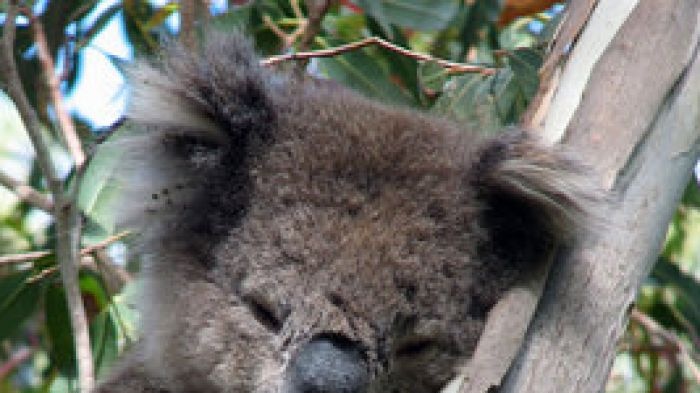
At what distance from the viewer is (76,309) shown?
240 centimetres

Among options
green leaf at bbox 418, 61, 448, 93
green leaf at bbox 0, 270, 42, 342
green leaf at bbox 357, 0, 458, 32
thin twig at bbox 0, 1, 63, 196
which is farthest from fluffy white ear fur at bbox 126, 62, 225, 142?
green leaf at bbox 0, 270, 42, 342

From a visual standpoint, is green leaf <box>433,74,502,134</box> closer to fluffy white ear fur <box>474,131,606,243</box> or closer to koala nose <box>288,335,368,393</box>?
fluffy white ear fur <box>474,131,606,243</box>

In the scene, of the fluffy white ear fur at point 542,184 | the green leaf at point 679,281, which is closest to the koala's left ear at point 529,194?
the fluffy white ear fur at point 542,184

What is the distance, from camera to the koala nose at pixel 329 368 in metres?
1.62

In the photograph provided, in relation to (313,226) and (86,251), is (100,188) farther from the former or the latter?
(313,226)

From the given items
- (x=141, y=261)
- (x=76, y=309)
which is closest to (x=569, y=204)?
(x=141, y=261)

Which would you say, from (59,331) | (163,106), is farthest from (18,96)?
(59,331)

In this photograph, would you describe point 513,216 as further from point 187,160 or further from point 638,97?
point 187,160

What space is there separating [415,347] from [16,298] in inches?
65.9

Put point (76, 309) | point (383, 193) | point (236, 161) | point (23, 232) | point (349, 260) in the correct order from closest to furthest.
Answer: point (349, 260), point (383, 193), point (236, 161), point (76, 309), point (23, 232)

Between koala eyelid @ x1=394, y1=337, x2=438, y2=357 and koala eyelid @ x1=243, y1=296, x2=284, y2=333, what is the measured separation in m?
0.22

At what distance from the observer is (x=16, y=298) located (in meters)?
3.01

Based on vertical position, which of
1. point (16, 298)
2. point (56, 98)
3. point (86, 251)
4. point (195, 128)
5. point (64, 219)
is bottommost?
point (16, 298)

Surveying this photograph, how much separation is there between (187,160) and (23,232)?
2430 millimetres
